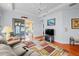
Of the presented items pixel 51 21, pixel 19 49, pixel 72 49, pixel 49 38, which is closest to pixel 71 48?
pixel 72 49

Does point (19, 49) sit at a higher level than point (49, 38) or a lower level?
lower

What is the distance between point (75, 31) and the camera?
2465mm

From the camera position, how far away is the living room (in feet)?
7.95

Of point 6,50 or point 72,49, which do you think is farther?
point 72,49

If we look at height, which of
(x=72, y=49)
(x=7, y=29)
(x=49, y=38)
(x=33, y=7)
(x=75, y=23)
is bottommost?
(x=72, y=49)

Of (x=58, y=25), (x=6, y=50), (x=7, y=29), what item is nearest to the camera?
(x=6, y=50)

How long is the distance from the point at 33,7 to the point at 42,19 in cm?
30

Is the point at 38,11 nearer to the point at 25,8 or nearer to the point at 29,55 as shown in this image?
the point at 25,8

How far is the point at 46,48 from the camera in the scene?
2510mm

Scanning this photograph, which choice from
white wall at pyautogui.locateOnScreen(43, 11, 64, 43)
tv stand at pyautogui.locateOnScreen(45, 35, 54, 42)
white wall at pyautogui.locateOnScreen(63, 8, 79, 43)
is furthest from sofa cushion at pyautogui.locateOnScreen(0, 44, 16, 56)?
white wall at pyautogui.locateOnScreen(63, 8, 79, 43)

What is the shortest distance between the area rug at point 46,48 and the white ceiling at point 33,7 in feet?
1.97

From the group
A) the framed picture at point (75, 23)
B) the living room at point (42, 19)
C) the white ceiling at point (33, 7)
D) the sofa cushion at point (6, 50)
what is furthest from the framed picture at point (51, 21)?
the sofa cushion at point (6, 50)

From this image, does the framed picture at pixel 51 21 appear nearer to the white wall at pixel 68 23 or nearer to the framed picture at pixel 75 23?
the white wall at pixel 68 23

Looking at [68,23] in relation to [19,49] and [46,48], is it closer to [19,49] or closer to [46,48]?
[46,48]
